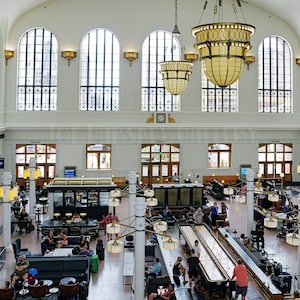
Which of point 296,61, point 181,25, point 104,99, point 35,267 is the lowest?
point 35,267

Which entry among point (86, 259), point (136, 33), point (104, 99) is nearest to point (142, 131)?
point (104, 99)

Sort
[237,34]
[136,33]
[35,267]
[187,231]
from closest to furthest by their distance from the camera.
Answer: [237,34] → [35,267] → [187,231] → [136,33]

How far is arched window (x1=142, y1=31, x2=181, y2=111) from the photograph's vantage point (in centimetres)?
2542

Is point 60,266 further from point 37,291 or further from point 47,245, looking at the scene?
point 47,245

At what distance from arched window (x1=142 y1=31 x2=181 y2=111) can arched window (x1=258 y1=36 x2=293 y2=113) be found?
16.9ft

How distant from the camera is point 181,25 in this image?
2530cm

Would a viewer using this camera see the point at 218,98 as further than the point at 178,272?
Yes

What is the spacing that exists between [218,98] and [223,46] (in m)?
20.0

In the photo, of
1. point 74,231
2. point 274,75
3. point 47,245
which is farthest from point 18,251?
point 274,75

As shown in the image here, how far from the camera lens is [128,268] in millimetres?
12211

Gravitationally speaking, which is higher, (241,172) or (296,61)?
(296,61)

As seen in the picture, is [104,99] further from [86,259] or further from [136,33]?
[86,259]

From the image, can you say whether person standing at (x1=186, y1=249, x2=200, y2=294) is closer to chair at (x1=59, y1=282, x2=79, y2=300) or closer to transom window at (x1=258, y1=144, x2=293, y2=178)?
chair at (x1=59, y1=282, x2=79, y2=300)

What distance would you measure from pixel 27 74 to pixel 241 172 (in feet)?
45.2
